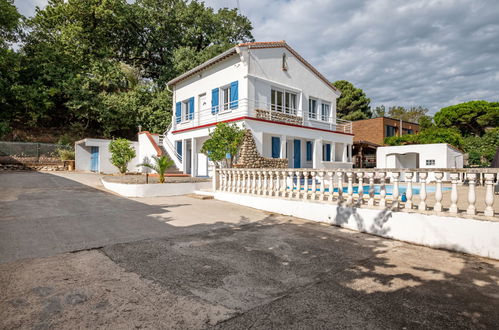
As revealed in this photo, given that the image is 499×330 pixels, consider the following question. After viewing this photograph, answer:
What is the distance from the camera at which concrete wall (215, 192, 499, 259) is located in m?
4.26

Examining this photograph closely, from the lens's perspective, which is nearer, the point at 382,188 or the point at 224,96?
the point at 382,188

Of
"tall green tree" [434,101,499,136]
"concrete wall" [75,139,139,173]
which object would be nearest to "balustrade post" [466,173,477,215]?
"concrete wall" [75,139,139,173]

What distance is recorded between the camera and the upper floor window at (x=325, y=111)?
20.4 meters

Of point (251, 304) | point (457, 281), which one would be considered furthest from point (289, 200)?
point (251, 304)

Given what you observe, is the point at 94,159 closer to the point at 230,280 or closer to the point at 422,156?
the point at 230,280

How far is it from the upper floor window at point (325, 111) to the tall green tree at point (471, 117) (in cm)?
2249

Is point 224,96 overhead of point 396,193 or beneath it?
overhead

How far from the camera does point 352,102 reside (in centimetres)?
3938

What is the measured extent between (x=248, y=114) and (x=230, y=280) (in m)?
12.5

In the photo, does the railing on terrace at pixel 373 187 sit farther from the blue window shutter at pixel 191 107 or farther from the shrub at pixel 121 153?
the shrub at pixel 121 153

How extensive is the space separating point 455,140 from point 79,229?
30.3 m

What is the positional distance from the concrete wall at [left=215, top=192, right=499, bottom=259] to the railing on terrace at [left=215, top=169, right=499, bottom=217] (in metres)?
0.16

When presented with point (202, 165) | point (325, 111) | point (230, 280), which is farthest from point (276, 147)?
point (230, 280)

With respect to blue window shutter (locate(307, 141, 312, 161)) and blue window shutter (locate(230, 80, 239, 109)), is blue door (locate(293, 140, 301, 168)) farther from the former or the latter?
blue window shutter (locate(230, 80, 239, 109))
